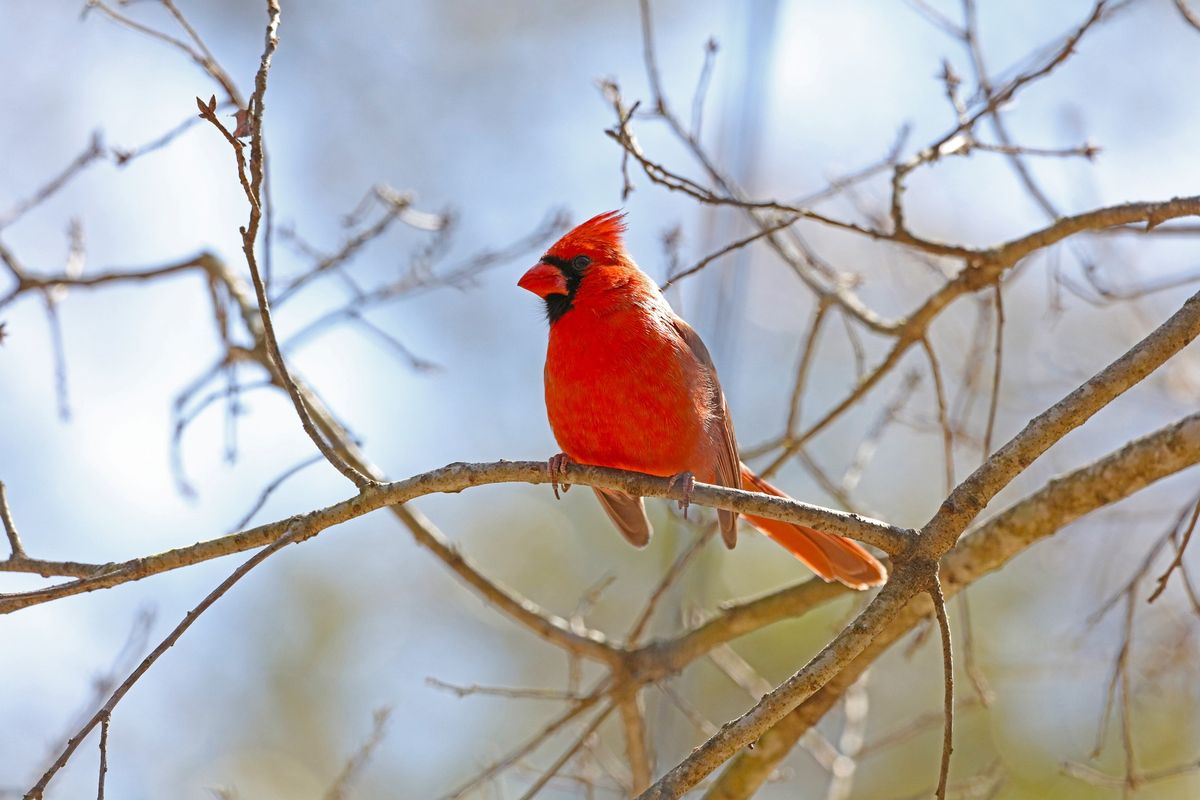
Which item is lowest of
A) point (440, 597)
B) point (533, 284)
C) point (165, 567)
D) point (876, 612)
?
point (876, 612)

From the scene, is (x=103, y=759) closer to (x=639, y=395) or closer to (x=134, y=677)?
(x=134, y=677)

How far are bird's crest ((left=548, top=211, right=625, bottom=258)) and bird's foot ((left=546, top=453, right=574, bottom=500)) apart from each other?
803mm

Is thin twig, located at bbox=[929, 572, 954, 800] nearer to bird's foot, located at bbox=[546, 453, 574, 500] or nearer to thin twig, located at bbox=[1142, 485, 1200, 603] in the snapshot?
thin twig, located at bbox=[1142, 485, 1200, 603]

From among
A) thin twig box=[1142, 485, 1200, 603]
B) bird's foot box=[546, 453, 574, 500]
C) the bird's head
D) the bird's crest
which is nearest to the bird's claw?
bird's foot box=[546, 453, 574, 500]

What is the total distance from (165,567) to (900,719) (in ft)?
16.5

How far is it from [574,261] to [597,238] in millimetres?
124

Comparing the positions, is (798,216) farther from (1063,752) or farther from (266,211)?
(1063,752)

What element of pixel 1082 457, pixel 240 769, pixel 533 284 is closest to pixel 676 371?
pixel 533 284

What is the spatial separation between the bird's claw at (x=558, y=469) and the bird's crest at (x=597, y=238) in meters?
0.80

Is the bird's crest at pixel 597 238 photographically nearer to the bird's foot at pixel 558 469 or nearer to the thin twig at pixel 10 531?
the bird's foot at pixel 558 469

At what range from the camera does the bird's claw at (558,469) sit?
2.62m

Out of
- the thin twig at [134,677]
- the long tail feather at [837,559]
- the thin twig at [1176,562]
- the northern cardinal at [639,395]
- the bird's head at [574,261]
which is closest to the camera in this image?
the thin twig at [134,677]

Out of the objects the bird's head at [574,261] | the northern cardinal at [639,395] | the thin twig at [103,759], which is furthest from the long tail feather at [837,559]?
the thin twig at [103,759]

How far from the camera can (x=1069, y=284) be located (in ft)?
13.6
